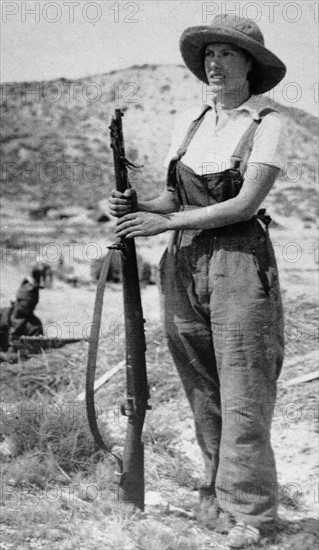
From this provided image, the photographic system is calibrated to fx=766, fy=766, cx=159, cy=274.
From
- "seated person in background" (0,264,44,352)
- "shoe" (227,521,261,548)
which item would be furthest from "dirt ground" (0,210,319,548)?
"shoe" (227,521,261,548)

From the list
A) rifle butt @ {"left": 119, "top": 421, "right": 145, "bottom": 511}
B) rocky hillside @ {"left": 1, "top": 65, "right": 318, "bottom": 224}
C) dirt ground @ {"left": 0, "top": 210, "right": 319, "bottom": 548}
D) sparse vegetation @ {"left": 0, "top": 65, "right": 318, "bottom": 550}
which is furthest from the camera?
rocky hillside @ {"left": 1, "top": 65, "right": 318, "bottom": 224}

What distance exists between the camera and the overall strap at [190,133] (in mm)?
3447

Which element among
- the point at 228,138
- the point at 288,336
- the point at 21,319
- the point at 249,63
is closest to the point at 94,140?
the point at 21,319

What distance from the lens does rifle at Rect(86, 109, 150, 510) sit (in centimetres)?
339

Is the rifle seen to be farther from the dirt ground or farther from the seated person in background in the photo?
the seated person in background

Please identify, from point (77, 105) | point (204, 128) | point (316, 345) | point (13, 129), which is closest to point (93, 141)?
point (13, 129)

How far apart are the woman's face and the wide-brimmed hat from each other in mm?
36

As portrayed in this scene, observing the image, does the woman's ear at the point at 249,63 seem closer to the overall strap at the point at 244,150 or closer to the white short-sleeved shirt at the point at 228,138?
the white short-sleeved shirt at the point at 228,138

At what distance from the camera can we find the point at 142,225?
332 cm

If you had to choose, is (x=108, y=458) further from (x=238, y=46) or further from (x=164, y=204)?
(x=238, y=46)

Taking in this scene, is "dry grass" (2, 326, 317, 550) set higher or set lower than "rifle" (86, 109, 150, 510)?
lower

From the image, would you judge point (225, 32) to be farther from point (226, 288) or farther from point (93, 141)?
point (93, 141)

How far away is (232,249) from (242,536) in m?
1.25

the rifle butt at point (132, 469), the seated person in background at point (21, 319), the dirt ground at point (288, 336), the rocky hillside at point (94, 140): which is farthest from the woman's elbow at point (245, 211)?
the rocky hillside at point (94, 140)
